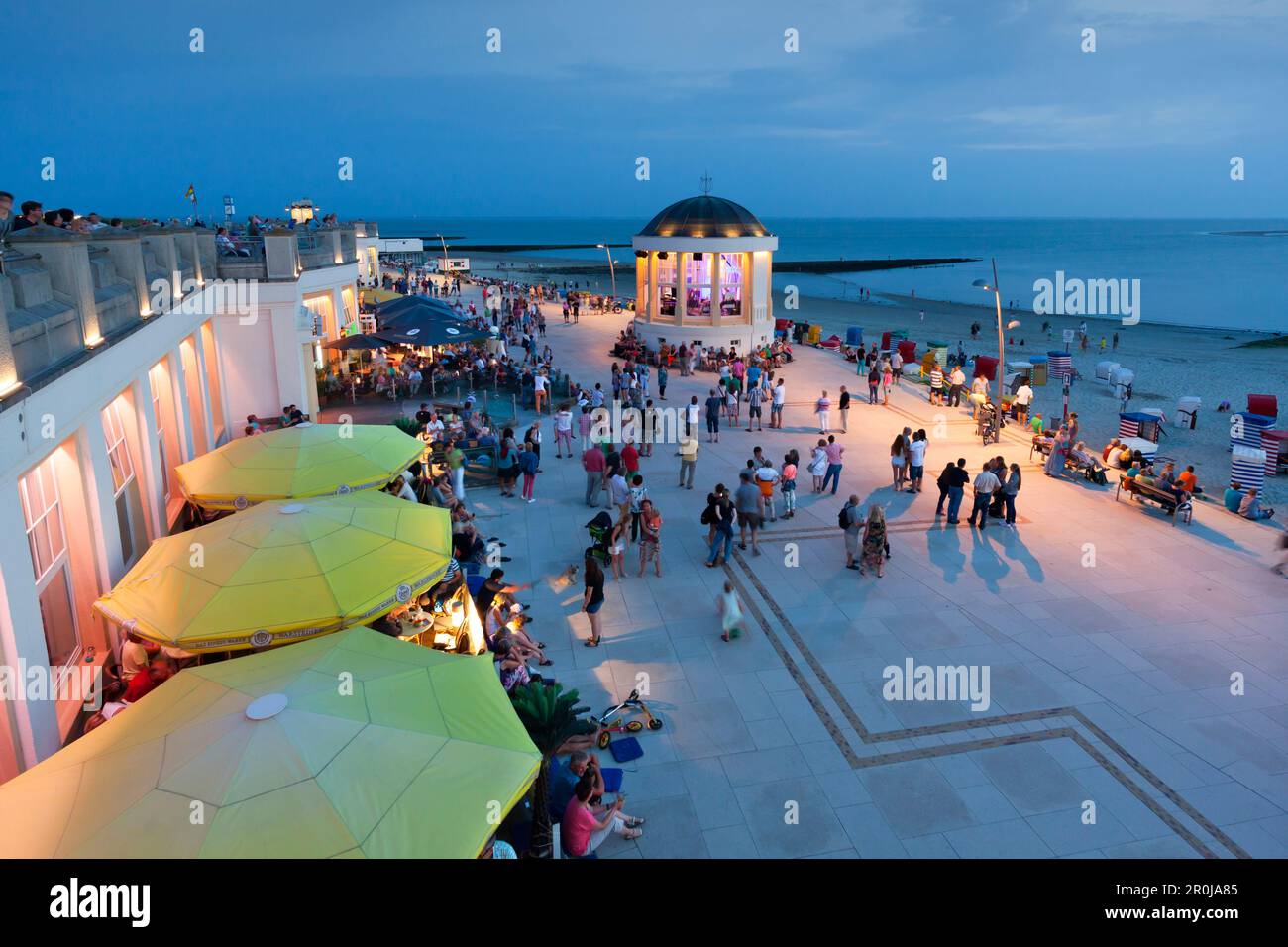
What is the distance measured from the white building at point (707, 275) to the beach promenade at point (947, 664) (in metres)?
17.0

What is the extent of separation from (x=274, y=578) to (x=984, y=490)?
38.5 feet

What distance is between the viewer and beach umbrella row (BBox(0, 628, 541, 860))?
4.53 metres

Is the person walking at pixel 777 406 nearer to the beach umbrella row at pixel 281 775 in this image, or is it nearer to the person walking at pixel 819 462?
the person walking at pixel 819 462

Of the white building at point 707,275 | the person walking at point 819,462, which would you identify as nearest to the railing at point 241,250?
the person walking at point 819,462

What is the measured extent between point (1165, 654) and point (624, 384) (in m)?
15.9

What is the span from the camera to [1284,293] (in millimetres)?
80312

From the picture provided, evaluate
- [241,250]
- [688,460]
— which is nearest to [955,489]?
[688,460]

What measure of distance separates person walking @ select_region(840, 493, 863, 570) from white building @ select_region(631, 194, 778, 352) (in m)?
19.4

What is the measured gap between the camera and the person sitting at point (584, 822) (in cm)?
662

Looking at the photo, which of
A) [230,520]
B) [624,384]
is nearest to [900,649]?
[230,520]

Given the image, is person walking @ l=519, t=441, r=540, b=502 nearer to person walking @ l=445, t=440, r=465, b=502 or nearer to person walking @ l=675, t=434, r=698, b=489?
person walking @ l=445, t=440, r=465, b=502

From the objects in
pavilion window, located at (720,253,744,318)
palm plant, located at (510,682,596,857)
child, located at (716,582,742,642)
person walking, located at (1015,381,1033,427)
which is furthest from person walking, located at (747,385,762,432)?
palm plant, located at (510,682,596,857)

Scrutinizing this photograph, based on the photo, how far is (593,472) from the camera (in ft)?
50.5
